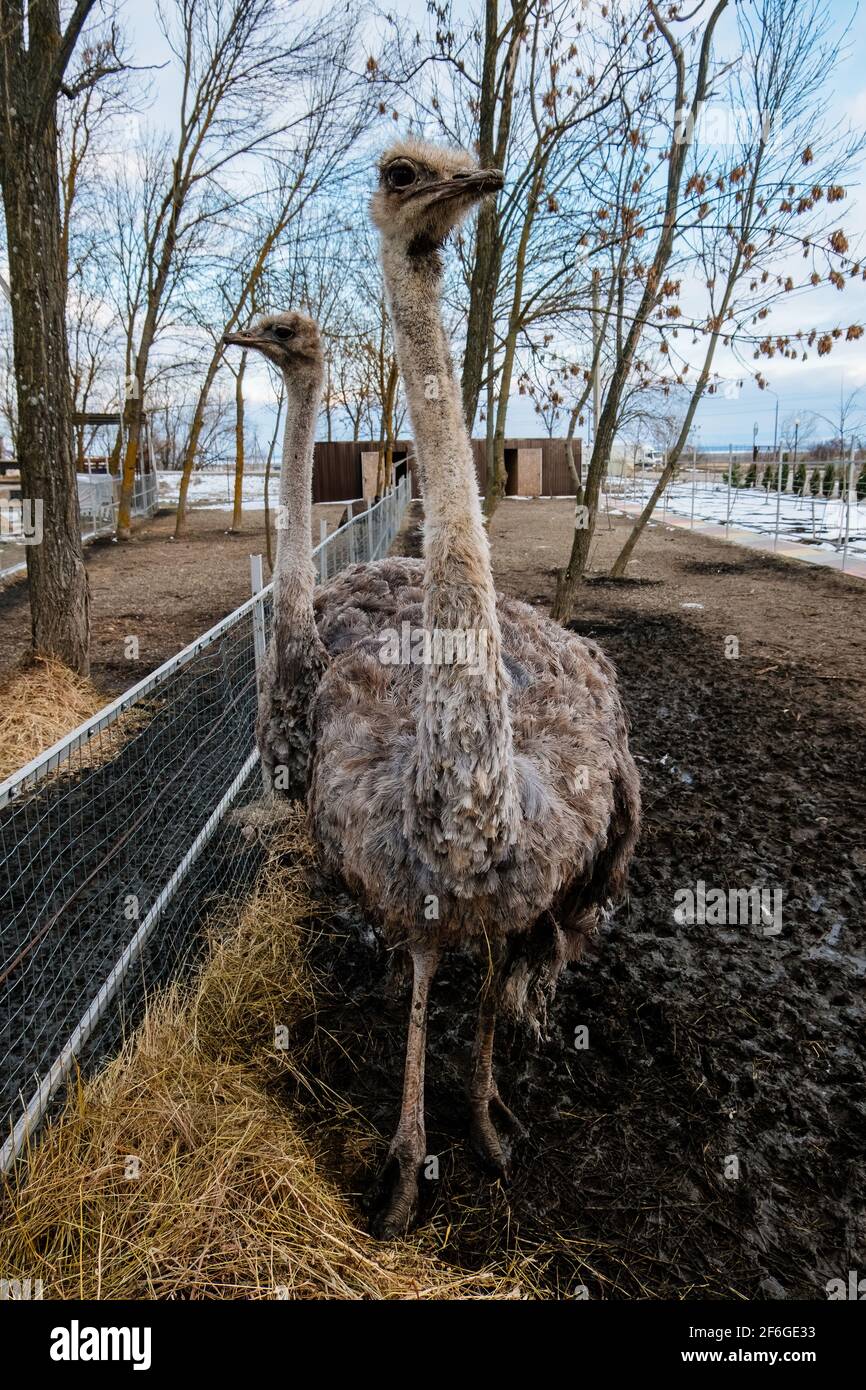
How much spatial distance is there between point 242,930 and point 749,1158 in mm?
2161

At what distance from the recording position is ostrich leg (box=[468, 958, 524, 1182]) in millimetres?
2828

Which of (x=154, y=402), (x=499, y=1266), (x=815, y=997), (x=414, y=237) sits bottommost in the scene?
(x=499, y=1266)

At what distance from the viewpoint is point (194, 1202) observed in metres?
2.53

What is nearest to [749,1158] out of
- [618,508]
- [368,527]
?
[368,527]

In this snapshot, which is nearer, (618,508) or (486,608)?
(486,608)

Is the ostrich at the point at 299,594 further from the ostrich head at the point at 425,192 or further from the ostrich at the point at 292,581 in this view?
the ostrich head at the point at 425,192

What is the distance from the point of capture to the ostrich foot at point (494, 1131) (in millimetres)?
2834

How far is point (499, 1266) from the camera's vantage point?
251cm

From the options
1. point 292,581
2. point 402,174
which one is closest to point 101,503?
point 292,581

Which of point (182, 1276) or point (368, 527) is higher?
point (368, 527)

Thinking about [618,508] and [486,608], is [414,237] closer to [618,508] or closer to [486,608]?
[486,608]

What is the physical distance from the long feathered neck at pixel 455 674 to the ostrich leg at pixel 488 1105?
0.67 metres

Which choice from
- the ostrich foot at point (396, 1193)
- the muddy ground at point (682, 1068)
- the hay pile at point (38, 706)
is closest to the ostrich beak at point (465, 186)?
the muddy ground at point (682, 1068)

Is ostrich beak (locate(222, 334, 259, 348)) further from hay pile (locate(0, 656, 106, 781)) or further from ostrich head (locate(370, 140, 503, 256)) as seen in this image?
hay pile (locate(0, 656, 106, 781))
